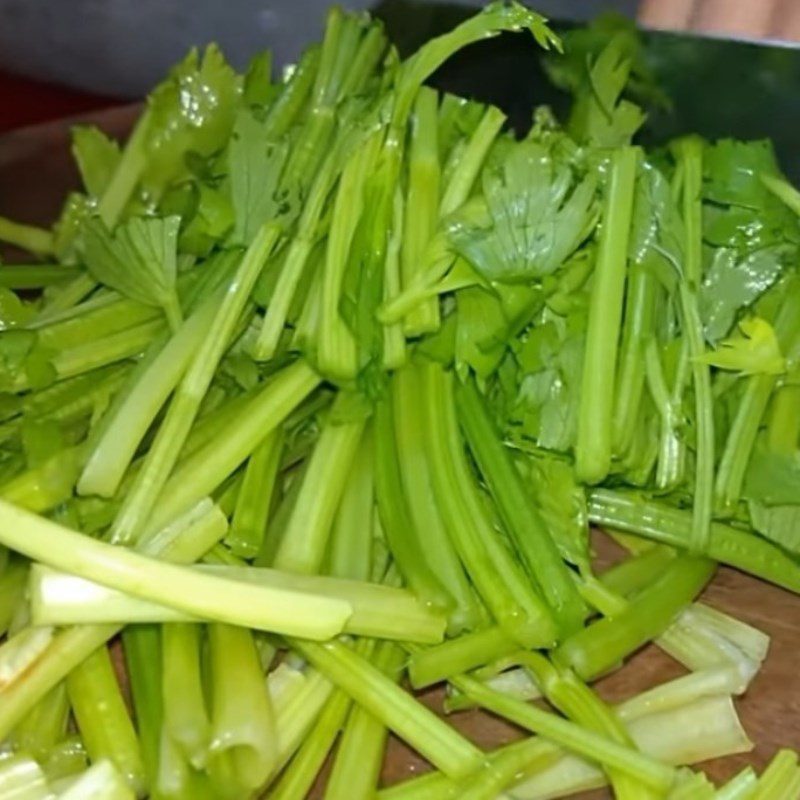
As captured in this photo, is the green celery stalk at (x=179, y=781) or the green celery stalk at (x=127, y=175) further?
the green celery stalk at (x=127, y=175)

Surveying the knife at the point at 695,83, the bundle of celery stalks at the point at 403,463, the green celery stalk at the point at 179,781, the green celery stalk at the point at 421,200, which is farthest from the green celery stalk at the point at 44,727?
the knife at the point at 695,83

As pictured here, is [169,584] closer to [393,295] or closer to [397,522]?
[397,522]

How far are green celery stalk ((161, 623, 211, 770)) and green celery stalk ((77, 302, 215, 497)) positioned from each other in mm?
141

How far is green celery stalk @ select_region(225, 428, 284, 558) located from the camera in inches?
46.9

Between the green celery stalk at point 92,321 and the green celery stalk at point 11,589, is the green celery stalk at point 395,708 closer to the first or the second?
the green celery stalk at point 11,589

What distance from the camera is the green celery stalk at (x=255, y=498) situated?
1191 millimetres

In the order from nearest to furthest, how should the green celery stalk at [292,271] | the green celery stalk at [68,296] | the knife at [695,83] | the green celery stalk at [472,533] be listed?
the green celery stalk at [472,533]
the green celery stalk at [292,271]
the green celery stalk at [68,296]
the knife at [695,83]

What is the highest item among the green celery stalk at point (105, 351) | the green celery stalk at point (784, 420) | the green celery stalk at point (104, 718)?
the green celery stalk at point (784, 420)

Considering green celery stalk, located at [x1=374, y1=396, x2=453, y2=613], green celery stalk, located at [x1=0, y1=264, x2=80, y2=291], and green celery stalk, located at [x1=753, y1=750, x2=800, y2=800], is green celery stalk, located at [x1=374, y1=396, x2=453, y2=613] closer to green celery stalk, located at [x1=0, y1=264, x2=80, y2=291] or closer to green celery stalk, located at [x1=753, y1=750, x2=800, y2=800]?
green celery stalk, located at [x1=753, y1=750, x2=800, y2=800]

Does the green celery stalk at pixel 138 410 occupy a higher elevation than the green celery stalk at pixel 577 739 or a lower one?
higher

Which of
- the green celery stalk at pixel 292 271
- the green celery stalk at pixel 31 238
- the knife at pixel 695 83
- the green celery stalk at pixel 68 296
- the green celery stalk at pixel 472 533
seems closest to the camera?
the green celery stalk at pixel 472 533

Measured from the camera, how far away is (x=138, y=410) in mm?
1220

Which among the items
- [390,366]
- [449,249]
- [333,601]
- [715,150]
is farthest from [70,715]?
[715,150]

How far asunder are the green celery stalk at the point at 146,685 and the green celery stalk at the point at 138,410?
0.42 ft
